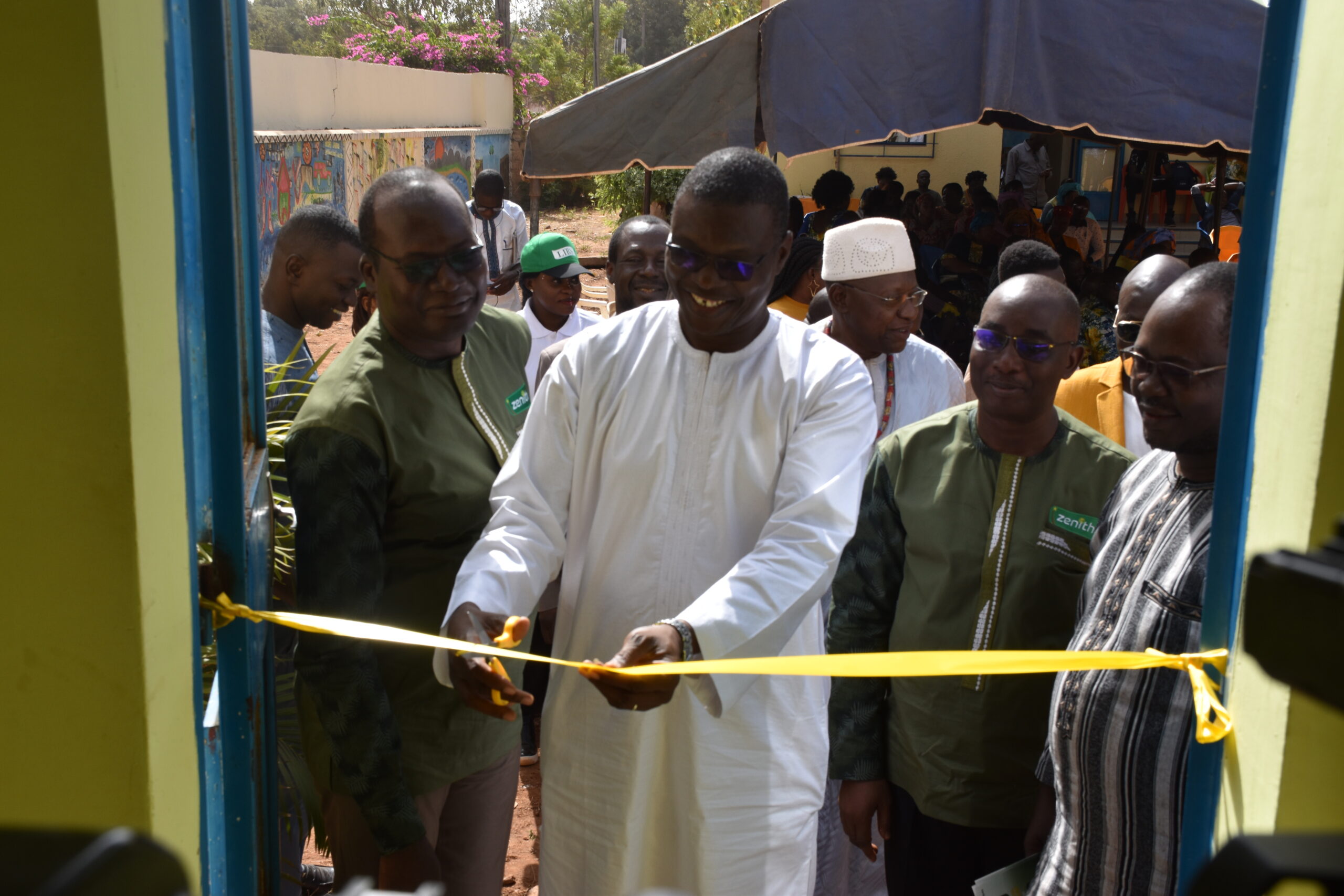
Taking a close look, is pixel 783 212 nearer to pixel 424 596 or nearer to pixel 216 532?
pixel 424 596

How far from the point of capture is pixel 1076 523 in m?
2.51

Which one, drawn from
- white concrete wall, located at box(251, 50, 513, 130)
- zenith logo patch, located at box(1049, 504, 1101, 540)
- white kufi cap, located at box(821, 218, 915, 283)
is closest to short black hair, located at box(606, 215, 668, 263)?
white kufi cap, located at box(821, 218, 915, 283)

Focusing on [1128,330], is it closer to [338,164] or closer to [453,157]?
A: [338,164]

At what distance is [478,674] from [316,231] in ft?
7.44

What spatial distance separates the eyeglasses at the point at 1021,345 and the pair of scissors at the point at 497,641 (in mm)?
1401

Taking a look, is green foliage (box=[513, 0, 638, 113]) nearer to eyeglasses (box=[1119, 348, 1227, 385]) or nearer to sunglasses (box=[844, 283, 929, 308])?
sunglasses (box=[844, 283, 929, 308])

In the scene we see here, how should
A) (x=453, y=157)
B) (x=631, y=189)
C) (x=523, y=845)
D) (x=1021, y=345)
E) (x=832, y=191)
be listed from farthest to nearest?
(x=631, y=189), (x=453, y=157), (x=832, y=191), (x=523, y=845), (x=1021, y=345)

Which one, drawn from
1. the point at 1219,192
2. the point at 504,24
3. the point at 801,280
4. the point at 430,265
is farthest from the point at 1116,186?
the point at 430,265

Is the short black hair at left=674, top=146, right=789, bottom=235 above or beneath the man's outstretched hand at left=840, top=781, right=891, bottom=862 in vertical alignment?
above

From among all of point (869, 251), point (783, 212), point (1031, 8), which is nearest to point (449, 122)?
point (1031, 8)

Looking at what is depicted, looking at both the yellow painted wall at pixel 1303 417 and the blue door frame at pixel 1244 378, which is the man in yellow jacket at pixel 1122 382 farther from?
the yellow painted wall at pixel 1303 417

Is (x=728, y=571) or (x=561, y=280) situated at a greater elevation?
(x=561, y=280)

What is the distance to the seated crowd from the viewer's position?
2.11 m

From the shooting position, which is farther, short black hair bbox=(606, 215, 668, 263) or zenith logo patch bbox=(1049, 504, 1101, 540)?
short black hair bbox=(606, 215, 668, 263)
